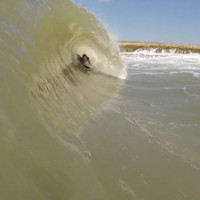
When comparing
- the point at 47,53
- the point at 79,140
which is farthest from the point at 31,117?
the point at 47,53

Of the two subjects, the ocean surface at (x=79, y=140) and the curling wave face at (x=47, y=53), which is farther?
the curling wave face at (x=47, y=53)

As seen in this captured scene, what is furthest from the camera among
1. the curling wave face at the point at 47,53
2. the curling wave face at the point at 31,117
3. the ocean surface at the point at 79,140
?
the curling wave face at the point at 47,53

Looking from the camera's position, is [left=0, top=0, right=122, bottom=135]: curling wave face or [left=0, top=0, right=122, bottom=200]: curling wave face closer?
[left=0, top=0, right=122, bottom=200]: curling wave face

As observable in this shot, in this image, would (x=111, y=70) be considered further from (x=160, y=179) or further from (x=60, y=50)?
(x=160, y=179)

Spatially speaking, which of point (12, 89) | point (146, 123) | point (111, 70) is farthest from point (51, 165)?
point (111, 70)

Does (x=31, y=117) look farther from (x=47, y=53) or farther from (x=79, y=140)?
(x=47, y=53)

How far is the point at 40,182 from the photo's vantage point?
189 cm

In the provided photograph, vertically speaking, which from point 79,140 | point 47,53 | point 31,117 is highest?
point 47,53

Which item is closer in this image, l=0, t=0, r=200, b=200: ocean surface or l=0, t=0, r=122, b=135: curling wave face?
l=0, t=0, r=200, b=200: ocean surface

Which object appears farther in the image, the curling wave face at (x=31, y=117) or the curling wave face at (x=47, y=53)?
the curling wave face at (x=47, y=53)

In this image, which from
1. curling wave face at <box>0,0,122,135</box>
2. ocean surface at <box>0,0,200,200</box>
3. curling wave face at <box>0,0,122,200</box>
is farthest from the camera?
curling wave face at <box>0,0,122,135</box>

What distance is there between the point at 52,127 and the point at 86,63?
729 centimetres

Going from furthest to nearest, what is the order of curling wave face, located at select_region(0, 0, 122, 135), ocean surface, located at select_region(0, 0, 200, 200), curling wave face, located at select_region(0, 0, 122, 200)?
curling wave face, located at select_region(0, 0, 122, 135), ocean surface, located at select_region(0, 0, 200, 200), curling wave face, located at select_region(0, 0, 122, 200)

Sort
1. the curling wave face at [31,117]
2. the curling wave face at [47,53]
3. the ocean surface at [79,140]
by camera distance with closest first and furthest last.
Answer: the curling wave face at [31,117], the ocean surface at [79,140], the curling wave face at [47,53]
